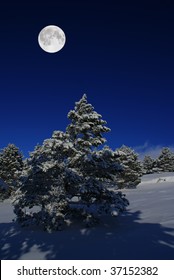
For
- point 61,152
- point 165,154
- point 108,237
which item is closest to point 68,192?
point 61,152

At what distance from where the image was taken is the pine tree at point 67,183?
14914 millimetres

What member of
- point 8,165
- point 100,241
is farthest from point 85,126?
point 8,165

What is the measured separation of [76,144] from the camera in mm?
17109

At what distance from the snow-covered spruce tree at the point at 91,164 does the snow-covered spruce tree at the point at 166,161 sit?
58.2 metres

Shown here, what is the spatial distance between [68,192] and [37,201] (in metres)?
1.91

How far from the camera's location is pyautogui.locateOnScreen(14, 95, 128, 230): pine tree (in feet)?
48.9

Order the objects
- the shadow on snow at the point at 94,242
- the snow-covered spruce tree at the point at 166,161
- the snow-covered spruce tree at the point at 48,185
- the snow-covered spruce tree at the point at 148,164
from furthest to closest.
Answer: the snow-covered spruce tree at the point at 148,164, the snow-covered spruce tree at the point at 166,161, the snow-covered spruce tree at the point at 48,185, the shadow on snow at the point at 94,242

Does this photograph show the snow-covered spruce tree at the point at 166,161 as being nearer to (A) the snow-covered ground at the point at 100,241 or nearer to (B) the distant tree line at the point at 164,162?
(B) the distant tree line at the point at 164,162

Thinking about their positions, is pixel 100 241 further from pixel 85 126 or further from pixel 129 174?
pixel 129 174

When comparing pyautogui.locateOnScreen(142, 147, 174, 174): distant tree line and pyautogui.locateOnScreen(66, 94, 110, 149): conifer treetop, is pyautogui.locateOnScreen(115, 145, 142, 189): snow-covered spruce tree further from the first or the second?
pyautogui.locateOnScreen(142, 147, 174, 174): distant tree line

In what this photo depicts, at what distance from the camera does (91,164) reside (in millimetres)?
15766

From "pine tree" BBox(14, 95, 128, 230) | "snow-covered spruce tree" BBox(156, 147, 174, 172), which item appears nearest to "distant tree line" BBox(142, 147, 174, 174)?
"snow-covered spruce tree" BBox(156, 147, 174, 172)

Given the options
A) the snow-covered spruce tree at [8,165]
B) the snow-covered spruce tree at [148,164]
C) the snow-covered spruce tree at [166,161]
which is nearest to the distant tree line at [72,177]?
the snow-covered spruce tree at [8,165]
